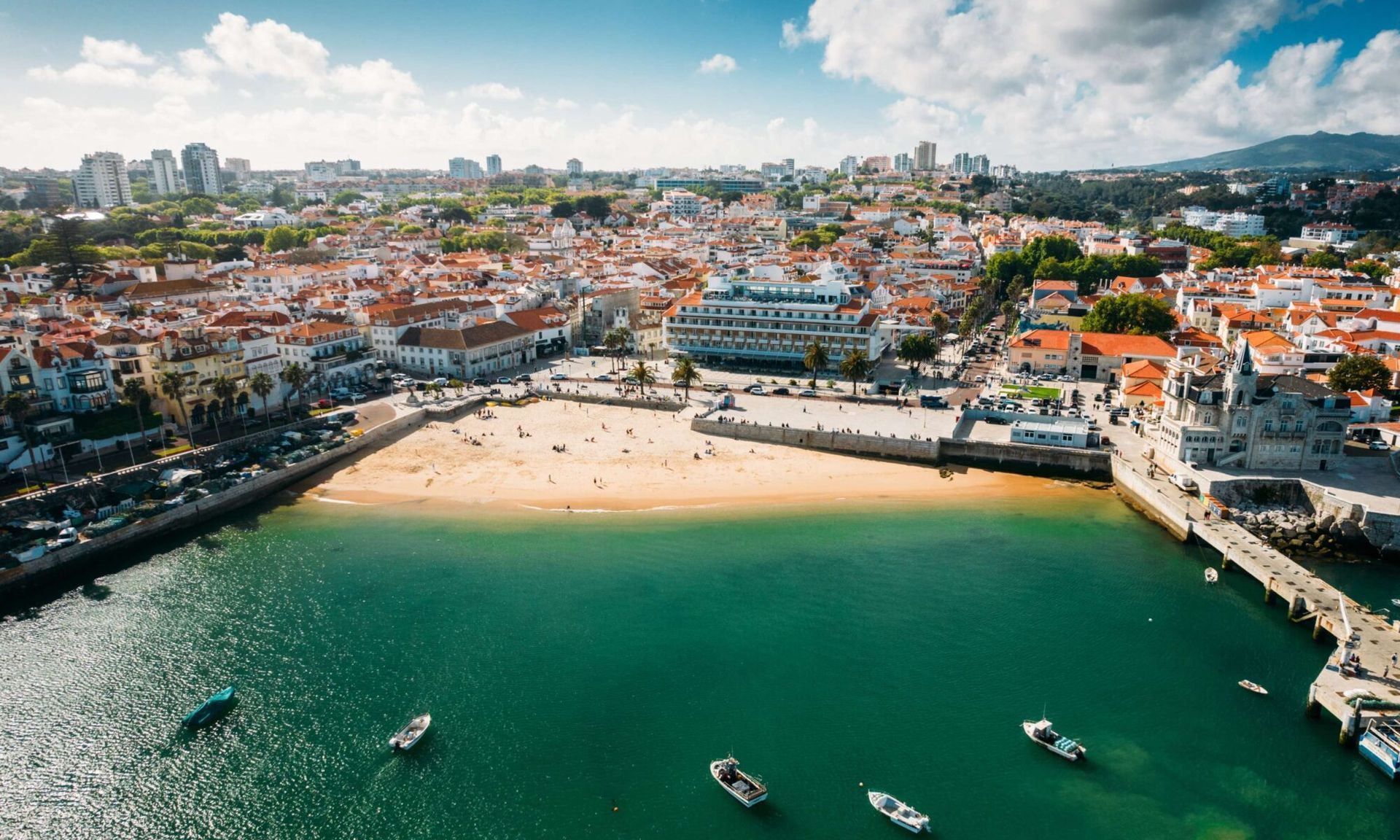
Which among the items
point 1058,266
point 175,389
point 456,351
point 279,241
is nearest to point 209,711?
point 175,389

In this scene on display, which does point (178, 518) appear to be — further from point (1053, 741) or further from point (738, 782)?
point (1053, 741)

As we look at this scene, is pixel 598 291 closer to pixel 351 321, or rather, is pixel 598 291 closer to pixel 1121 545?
pixel 351 321

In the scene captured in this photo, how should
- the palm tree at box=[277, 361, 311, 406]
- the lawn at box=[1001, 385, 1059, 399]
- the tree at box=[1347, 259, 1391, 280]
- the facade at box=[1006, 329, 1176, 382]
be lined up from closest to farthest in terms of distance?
the palm tree at box=[277, 361, 311, 406] < the lawn at box=[1001, 385, 1059, 399] < the facade at box=[1006, 329, 1176, 382] < the tree at box=[1347, 259, 1391, 280]

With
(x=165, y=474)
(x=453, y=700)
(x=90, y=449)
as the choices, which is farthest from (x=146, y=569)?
(x=453, y=700)

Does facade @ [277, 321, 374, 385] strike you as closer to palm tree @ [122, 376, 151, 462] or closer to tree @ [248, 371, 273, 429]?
tree @ [248, 371, 273, 429]

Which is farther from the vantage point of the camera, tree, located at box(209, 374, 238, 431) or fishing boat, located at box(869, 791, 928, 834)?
tree, located at box(209, 374, 238, 431)

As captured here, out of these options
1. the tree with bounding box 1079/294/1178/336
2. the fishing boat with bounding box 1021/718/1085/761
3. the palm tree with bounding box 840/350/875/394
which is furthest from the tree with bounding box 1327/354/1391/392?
the fishing boat with bounding box 1021/718/1085/761
